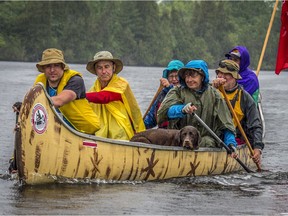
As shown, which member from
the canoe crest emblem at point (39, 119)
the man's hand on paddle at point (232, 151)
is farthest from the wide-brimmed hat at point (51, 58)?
the man's hand on paddle at point (232, 151)

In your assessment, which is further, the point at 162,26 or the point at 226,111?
the point at 162,26

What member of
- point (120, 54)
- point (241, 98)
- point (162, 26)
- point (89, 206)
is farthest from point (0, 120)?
point (162, 26)

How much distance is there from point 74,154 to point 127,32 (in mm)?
112948

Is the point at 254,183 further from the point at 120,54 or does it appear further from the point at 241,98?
the point at 120,54

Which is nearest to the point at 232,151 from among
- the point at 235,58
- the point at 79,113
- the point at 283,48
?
the point at 235,58

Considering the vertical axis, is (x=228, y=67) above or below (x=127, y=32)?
above

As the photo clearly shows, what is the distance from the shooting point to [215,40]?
13362cm

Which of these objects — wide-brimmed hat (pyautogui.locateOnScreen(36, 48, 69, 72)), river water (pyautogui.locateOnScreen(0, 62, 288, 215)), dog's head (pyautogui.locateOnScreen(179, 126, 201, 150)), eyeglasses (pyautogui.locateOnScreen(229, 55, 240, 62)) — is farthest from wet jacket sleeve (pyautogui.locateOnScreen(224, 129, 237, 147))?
wide-brimmed hat (pyautogui.locateOnScreen(36, 48, 69, 72))

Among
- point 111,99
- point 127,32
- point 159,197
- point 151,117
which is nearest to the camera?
point 159,197

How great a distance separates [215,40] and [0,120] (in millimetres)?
112593

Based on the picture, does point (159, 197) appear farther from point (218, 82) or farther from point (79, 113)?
point (218, 82)

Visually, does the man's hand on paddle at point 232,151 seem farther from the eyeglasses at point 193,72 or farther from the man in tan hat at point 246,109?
the eyeglasses at point 193,72

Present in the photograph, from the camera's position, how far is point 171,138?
37.8ft

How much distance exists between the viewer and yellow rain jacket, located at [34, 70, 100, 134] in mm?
11055
